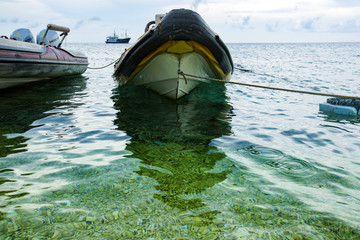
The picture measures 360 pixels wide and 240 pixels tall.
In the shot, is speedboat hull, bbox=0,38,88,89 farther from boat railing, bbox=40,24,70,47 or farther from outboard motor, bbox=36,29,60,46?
outboard motor, bbox=36,29,60,46

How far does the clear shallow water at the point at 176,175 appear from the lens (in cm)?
205

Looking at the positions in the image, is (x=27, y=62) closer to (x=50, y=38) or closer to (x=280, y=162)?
(x=50, y=38)

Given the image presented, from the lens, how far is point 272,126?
5035 mm

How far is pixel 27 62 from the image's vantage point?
765 centimetres

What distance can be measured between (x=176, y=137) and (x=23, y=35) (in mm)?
9145

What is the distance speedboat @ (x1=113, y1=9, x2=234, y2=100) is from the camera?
5.90 meters

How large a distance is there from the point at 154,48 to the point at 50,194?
4547 mm

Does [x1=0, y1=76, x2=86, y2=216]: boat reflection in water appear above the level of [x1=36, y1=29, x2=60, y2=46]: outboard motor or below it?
below

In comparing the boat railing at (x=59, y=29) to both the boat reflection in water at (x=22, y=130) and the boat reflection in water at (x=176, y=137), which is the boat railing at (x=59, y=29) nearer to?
the boat reflection in water at (x=22, y=130)

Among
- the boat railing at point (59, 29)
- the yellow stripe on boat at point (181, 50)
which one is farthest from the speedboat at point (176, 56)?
the boat railing at point (59, 29)

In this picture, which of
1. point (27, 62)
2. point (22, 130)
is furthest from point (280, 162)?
point (27, 62)

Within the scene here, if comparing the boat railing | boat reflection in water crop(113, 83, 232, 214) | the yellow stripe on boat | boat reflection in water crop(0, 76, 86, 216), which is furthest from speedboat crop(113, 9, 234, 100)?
the boat railing

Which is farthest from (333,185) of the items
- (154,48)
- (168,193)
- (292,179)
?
(154,48)

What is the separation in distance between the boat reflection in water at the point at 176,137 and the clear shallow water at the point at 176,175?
20 mm
